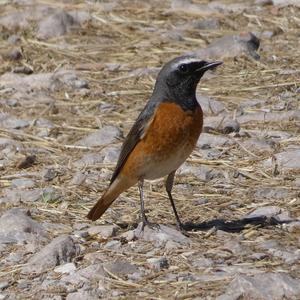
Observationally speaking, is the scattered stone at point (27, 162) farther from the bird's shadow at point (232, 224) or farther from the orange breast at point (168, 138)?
the orange breast at point (168, 138)

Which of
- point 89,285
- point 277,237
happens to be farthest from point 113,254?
point 277,237

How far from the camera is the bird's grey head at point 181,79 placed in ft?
25.1

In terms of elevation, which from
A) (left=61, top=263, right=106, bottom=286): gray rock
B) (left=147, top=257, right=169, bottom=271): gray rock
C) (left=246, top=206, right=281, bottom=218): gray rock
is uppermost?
(left=61, top=263, right=106, bottom=286): gray rock

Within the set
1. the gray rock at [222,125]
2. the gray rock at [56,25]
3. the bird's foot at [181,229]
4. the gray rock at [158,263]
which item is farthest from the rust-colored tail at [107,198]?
the gray rock at [56,25]

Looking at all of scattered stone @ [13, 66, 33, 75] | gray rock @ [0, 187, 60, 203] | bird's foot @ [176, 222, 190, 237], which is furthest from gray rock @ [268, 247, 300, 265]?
scattered stone @ [13, 66, 33, 75]

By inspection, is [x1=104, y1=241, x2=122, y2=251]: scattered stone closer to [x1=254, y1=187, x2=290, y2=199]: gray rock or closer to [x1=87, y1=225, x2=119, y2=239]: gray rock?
[x1=87, y1=225, x2=119, y2=239]: gray rock

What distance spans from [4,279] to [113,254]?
736 mm

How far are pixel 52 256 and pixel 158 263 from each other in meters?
0.69

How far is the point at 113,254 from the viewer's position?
23.3 feet

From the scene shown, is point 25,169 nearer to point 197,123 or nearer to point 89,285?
point 197,123

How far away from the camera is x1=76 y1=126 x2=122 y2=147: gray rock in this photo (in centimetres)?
966

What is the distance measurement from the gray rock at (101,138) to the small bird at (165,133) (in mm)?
1804

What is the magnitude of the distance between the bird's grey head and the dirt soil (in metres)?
0.92

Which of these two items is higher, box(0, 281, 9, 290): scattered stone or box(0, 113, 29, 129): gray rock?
box(0, 281, 9, 290): scattered stone
